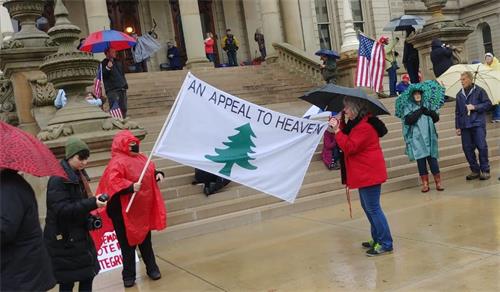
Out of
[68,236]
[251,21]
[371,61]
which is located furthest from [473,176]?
[251,21]

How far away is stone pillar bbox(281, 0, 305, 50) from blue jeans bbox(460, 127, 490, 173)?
14.4 meters

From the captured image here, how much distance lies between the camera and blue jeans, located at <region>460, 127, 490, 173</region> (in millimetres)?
9008

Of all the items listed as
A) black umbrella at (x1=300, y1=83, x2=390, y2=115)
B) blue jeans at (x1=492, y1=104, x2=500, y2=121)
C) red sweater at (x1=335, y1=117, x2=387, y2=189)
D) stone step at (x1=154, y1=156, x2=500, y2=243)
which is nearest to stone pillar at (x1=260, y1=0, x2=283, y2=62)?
blue jeans at (x1=492, y1=104, x2=500, y2=121)

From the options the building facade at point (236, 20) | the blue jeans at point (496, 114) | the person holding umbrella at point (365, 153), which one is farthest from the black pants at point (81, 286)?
the building facade at point (236, 20)

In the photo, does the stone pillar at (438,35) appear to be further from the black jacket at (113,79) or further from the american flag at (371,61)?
the black jacket at (113,79)

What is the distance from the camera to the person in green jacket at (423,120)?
8.41 m

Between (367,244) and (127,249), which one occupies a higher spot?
(127,249)

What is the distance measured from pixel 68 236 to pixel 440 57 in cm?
1128

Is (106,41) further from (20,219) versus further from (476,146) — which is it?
(20,219)

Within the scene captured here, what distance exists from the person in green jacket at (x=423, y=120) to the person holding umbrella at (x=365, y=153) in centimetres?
327

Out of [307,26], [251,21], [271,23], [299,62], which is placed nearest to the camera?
[299,62]

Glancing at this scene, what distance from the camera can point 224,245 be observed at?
6688 millimetres

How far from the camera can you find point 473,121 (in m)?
9.02

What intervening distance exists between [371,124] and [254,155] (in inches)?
60.4
